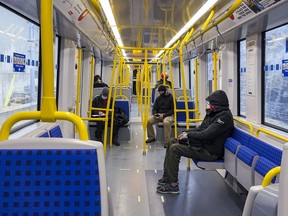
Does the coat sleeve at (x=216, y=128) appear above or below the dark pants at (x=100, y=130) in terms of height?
above

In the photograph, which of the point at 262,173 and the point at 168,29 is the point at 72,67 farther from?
the point at 262,173

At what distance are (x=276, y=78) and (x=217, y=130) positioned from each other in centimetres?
139

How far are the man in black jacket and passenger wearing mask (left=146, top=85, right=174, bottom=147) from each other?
2763mm

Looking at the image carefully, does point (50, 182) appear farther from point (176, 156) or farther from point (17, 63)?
point (176, 156)

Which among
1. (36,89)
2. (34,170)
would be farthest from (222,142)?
(34,170)

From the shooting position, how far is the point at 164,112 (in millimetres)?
7324

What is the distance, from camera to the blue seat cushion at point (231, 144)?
387 cm

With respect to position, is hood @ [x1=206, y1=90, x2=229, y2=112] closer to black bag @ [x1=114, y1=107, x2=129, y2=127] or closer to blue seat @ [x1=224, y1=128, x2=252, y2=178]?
blue seat @ [x1=224, y1=128, x2=252, y2=178]

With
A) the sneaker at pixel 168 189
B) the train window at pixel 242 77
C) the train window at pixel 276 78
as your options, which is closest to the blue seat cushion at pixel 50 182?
the sneaker at pixel 168 189

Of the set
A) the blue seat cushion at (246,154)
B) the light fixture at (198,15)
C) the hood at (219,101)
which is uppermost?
the light fixture at (198,15)

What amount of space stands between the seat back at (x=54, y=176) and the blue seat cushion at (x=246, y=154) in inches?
91.0

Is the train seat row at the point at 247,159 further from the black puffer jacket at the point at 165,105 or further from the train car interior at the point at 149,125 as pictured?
the black puffer jacket at the point at 165,105

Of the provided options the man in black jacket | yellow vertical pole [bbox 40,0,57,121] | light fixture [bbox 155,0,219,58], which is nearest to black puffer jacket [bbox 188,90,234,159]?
the man in black jacket

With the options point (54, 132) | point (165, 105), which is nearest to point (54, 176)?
point (54, 132)
